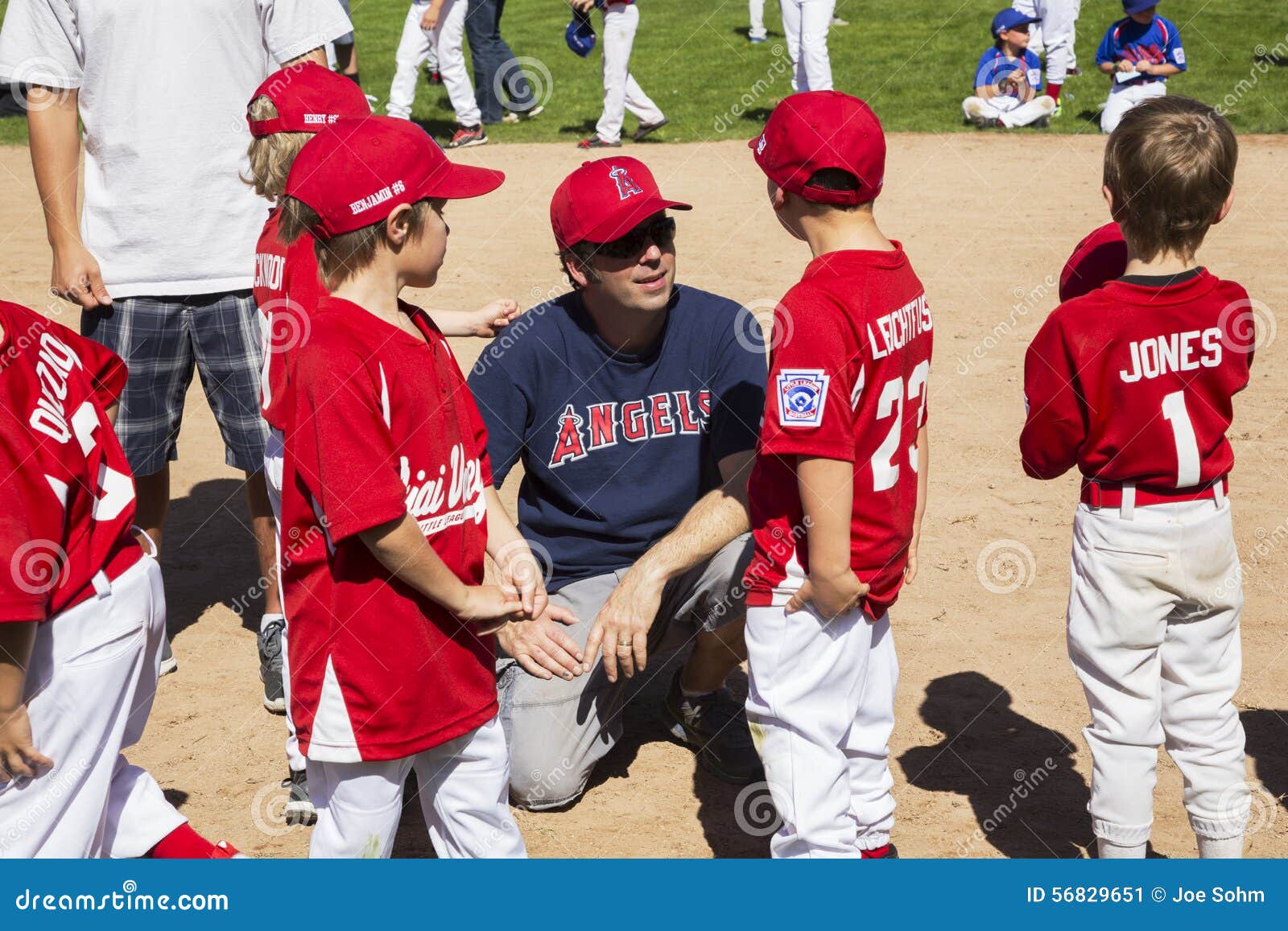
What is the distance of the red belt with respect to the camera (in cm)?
279

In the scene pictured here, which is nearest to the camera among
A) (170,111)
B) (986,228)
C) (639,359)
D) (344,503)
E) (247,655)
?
(344,503)

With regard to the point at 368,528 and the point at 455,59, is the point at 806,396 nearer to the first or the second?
the point at 368,528

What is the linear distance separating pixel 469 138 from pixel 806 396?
32.6 feet

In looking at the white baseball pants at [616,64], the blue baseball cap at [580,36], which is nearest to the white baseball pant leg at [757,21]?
the blue baseball cap at [580,36]

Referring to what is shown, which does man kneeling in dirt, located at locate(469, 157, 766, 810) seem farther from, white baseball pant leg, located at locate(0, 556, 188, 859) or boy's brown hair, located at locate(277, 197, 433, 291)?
white baseball pant leg, located at locate(0, 556, 188, 859)

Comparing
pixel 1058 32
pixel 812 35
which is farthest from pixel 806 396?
pixel 1058 32

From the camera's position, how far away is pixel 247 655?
4.32 m

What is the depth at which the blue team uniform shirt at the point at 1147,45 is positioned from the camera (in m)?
11.1

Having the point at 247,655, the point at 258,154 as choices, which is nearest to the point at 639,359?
the point at 258,154

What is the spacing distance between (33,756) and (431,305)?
17.6 ft

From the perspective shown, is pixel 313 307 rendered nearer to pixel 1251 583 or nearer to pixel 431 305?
pixel 1251 583

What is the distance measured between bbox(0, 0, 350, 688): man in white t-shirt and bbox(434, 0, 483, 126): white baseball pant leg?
776 centimetres

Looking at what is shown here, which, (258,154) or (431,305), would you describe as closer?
(258,154)

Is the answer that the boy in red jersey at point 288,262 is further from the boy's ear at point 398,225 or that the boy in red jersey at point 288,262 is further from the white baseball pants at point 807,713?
the white baseball pants at point 807,713
